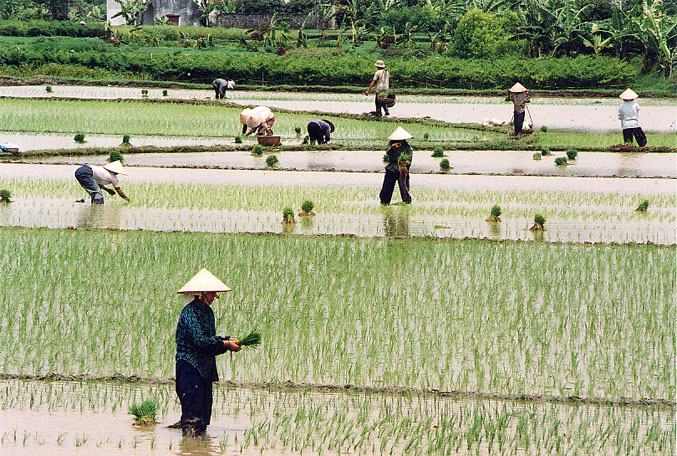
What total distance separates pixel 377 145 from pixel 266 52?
71.4ft

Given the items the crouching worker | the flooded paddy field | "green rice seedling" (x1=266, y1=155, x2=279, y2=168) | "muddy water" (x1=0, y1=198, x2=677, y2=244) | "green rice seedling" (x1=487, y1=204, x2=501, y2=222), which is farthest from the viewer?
the crouching worker

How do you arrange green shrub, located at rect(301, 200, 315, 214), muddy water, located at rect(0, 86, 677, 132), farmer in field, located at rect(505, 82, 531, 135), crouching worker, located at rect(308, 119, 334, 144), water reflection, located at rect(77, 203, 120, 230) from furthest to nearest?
muddy water, located at rect(0, 86, 677, 132), farmer in field, located at rect(505, 82, 531, 135), crouching worker, located at rect(308, 119, 334, 144), green shrub, located at rect(301, 200, 315, 214), water reflection, located at rect(77, 203, 120, 230)

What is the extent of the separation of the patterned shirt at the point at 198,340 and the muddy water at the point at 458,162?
39.7 feet

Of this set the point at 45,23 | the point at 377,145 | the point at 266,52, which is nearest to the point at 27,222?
the point at 377,145

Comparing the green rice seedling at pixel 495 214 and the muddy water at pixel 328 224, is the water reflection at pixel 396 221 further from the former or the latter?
the green rice seedling at pixel 495 214

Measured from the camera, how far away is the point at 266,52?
42688mm

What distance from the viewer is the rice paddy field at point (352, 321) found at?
6305mm

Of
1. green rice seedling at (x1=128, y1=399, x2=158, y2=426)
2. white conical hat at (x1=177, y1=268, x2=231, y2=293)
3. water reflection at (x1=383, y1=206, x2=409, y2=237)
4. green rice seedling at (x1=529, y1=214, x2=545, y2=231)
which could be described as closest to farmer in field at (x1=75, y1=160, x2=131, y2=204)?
water reflection at (x1=383, y1=206, x2=409, y2=237)

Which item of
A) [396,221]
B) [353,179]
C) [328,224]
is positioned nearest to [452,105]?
[353,179]

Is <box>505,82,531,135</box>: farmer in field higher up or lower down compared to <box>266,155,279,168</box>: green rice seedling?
higher up

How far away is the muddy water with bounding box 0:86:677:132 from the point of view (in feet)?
90.6

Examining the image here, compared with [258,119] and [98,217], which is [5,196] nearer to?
[98,217]

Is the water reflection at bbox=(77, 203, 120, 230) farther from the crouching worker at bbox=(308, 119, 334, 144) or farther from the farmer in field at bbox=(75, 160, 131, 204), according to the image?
the crouching worker at bbox=(308, 119, 334, 144)

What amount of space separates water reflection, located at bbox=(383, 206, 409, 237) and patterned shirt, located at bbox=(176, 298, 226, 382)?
20.6 feet
